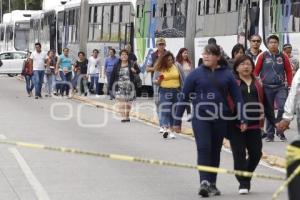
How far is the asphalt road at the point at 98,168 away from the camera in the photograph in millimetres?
10164

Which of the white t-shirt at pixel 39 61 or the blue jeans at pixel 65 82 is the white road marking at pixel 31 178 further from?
the blue jeans at pixel 65 82

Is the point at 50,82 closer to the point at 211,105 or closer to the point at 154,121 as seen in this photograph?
the point at 154,121

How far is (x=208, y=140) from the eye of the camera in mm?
10031

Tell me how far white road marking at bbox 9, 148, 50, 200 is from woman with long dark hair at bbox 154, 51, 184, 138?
3.15 meters

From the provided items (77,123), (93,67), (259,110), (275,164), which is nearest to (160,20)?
(93,67)

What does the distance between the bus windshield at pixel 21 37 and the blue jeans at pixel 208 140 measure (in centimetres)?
5157

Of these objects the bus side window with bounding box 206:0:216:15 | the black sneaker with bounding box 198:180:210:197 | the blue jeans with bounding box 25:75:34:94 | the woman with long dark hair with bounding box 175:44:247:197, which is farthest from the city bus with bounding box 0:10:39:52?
the black sneaker with bounding box 198:180:210:197

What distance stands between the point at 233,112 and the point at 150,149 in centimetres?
471

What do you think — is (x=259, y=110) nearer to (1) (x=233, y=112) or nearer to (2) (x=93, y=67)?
(1) (x=233, y=112)

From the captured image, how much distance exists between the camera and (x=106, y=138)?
1659 centimetres

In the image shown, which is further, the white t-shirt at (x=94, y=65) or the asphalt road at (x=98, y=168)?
the white t-shirt at (x=94, y=65)

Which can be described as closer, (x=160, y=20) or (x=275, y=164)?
(x=275, y=164)

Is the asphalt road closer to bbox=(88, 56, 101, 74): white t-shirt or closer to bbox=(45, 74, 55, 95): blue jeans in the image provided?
bbox=(45, 74, 55, 95): blue jeans

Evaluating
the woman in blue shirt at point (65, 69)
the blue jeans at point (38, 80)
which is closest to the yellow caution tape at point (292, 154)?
the blue jeans at point (38, 80)
